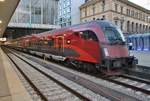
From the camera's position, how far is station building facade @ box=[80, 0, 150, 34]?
54344 mm

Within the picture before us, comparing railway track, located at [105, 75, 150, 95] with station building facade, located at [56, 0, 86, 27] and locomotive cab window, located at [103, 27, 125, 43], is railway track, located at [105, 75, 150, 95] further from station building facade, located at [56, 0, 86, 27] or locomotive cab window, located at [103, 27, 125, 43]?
station building facade, located at [56, 0, 86, 27]

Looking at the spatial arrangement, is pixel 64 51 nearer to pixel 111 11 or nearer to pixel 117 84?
pixel 117 84

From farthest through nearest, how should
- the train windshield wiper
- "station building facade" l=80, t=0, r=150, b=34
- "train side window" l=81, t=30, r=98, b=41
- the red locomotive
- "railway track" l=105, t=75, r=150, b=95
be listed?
"station building facade" l=80, t=0, r=150, b=34 → "train side window" l=81, t=30, r=98, b=41 → the train windshield wiper → the red locomotive → "railway track" l=105, t=75, r=150, b=95

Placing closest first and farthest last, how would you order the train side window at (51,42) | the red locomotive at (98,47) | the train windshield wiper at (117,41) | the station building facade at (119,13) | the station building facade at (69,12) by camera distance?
the red locomotive at (98,47) < the train windshield wiper at (117,41) < the train side window at (51,42) < the station building facade at (119,13) < the station building facade at (69,12)

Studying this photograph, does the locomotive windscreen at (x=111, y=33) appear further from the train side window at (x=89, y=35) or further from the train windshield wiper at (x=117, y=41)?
the train side window at (x=89, y=35)

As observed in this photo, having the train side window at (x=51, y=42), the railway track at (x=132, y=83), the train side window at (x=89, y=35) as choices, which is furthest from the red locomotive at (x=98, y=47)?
the train side window at (x=51, y=42)

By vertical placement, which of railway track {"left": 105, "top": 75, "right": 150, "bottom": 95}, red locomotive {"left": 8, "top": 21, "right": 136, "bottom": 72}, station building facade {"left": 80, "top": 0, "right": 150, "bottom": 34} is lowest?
railway track {"left": 105, "top": 75, "right": 150, "bottom": 95}

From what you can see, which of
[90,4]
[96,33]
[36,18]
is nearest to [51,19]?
[36,18]

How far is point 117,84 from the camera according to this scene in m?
10.8

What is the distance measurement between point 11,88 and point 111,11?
155 feet

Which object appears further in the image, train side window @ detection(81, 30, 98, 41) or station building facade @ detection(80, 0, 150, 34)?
station building facade @ detection(80, 0, 150, 34)

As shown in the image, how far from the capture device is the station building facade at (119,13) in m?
54.3

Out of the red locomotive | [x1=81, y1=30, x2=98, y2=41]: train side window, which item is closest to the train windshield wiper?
the red locomotive

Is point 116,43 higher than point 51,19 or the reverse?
the reverse
